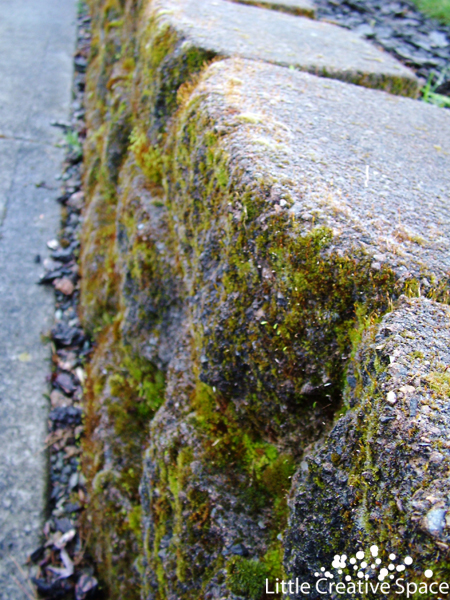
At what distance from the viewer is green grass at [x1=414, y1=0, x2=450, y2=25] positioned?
390 cm

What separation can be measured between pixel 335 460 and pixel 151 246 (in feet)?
4.69

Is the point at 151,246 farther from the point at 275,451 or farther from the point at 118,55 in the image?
the point at 118,55

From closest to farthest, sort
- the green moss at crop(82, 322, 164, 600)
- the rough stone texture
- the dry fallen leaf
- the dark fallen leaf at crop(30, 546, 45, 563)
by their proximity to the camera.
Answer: the rough stone texture, the green moss at crop(82, 322, 164, 600), the dark fallen leaf at crop(30, 546, 45, 563), the dry fallen leaf

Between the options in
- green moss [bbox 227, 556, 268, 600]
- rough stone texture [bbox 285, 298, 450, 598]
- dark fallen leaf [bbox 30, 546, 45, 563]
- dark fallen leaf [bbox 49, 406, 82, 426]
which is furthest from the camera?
dark fallen leaf [bbox 49, 406, 82, 426]

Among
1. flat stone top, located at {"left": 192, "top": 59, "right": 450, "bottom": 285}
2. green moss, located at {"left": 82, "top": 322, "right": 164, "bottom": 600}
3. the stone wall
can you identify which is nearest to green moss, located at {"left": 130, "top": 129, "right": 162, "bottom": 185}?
the stone wall

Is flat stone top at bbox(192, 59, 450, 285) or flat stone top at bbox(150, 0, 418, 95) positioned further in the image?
flat stone top at bbox(150, 0, 418, 95)

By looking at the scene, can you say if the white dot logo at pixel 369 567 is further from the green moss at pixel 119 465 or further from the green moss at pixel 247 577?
the green moss at pixel 119 465

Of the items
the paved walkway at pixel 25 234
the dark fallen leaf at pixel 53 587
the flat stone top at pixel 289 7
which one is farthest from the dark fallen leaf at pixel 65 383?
the flat stone top at pixel 289 7

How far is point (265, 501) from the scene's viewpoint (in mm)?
1490

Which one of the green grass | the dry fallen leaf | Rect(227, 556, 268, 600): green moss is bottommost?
the dry fallen leaf

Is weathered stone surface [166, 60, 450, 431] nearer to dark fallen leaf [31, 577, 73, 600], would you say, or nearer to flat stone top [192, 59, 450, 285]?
flat stone top [192, 59, 450, 285]

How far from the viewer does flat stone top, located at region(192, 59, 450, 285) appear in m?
1.29

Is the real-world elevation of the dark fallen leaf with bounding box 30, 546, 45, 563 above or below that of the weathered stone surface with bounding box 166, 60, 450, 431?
below

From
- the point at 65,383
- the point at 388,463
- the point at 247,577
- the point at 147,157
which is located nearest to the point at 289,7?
the point at 147,157
